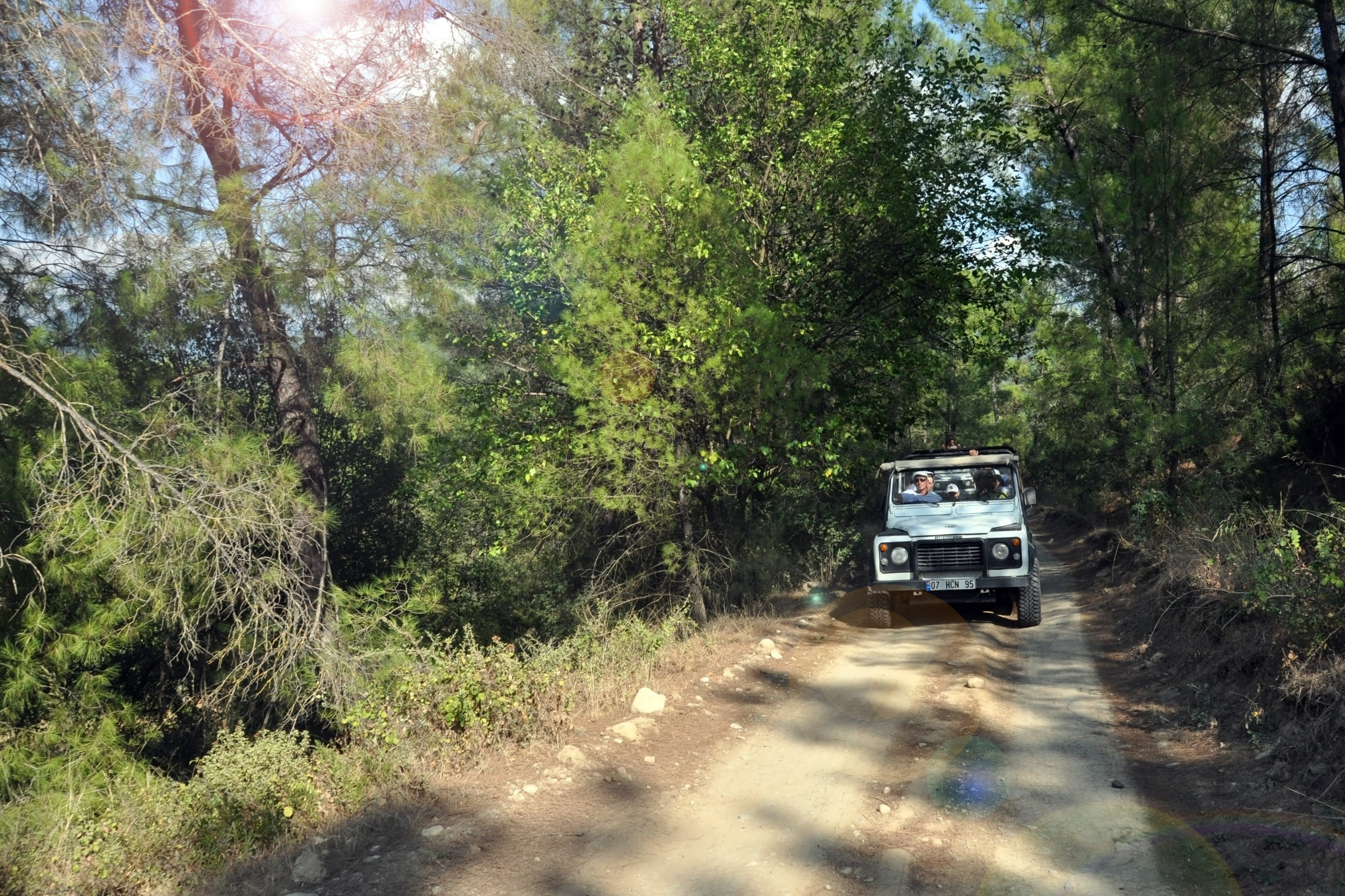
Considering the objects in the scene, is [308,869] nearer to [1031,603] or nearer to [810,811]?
[810,811]

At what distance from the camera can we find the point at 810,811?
18.6ft

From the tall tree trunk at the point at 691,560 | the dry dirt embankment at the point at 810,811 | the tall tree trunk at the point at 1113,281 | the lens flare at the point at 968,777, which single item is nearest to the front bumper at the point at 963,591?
the tall tree trunk at the point at 691,560

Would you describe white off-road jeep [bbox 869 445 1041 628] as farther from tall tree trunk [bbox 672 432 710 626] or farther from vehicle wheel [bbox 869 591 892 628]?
tall tree trunk [bbox 672 432 710 626]

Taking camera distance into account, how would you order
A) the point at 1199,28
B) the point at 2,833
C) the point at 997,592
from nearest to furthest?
1. the point at 2,833
2. the point at 1199,28
3. the point at 997,592

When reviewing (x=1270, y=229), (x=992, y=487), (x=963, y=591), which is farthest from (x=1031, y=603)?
(x=1270, y=229)

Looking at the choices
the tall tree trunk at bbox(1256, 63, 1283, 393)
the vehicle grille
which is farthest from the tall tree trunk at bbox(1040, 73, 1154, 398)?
the vehicle grille

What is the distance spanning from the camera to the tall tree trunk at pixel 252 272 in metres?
8.32

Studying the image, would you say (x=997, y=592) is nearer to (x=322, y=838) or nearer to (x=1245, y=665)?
(x=1245, y=665)

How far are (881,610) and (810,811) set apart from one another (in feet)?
22.0

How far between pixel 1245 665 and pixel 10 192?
10602mm

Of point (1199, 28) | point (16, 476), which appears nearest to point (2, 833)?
point (16, 476)

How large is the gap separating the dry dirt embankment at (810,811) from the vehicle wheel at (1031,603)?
2.95 metres

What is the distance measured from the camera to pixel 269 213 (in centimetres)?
898

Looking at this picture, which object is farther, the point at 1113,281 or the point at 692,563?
the point at 1113,281
